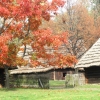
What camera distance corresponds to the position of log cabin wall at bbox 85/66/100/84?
3450 centimetres

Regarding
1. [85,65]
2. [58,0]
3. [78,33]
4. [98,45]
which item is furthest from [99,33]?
[58,0]

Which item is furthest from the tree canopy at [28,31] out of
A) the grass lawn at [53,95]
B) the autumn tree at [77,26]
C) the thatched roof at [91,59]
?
the autumn tree at [77,26]

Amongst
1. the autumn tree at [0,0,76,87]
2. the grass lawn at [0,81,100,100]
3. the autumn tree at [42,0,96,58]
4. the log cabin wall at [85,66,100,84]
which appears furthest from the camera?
the autumn tree at [42,0,96,58]

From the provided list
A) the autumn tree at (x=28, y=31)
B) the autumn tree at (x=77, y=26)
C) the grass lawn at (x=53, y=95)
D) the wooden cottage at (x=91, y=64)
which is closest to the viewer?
the grass lawn at (x=53, y=95)

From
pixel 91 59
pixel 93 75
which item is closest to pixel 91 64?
pixel 91 59

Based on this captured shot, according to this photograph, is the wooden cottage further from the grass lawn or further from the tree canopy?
the grass lawn

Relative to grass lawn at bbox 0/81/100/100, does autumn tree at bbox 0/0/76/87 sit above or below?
above

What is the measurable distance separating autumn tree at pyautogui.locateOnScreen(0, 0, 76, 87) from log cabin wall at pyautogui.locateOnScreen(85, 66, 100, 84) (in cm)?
768

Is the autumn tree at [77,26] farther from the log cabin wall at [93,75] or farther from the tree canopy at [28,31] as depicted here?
the tree canopy at [28,31]

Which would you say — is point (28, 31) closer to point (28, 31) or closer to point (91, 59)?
point (28, 31)

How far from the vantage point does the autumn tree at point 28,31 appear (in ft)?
79.6

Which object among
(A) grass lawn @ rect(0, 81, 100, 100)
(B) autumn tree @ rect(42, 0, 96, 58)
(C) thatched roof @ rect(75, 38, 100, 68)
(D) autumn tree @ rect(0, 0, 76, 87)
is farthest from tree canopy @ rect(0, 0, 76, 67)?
(B) autumn tree @ rect(42, 0, 96, 58)

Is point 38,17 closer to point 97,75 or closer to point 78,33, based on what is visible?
point 97,75

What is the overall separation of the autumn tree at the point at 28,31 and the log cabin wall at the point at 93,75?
7.68 meters
